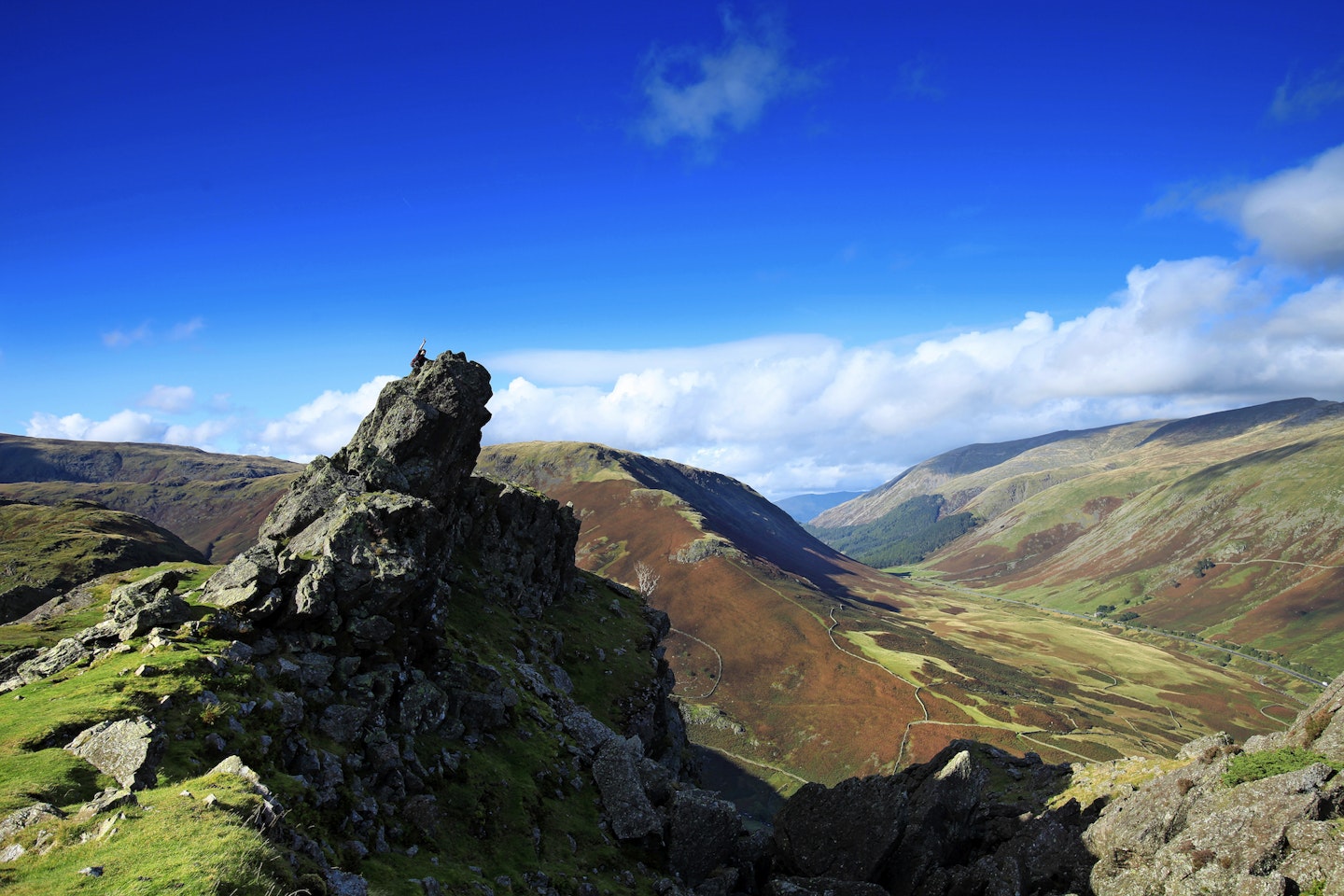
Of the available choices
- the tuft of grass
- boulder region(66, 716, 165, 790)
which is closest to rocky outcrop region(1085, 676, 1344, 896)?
the tuft of grass

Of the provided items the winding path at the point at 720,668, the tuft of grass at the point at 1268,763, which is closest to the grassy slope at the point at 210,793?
the tuft of grass at the point at 1268,763

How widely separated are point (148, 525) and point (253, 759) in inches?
7076

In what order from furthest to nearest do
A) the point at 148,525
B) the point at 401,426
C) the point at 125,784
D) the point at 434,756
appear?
1. the point at 148,525
2. the point at 401,426
3. the point at 434,756
4. the point at 125,784

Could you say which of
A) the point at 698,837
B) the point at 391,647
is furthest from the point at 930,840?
the point at 391,647

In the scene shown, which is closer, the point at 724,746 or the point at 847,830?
the point at 847,830

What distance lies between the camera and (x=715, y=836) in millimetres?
39688

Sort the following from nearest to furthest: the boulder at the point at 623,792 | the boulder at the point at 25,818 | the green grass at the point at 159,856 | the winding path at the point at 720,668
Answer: the green grass at the point at 159,856 < the boulder at the point at 25,818 < the boulder at the point at 623,792 < the winding path at the point at 720,668

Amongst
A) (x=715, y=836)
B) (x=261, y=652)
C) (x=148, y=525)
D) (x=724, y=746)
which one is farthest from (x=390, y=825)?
(x=148, y=525)

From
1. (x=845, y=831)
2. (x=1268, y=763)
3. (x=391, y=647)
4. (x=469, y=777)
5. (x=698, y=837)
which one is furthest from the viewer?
(x=845, y=831)

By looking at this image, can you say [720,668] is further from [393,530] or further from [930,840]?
[393,530]

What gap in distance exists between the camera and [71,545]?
12569 cm

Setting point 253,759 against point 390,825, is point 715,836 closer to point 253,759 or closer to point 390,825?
point 390,825

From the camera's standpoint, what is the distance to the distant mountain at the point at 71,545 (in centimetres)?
11256

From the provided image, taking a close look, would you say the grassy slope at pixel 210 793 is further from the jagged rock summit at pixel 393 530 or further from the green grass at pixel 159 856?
the jagged rock summit at pixel 393 530
